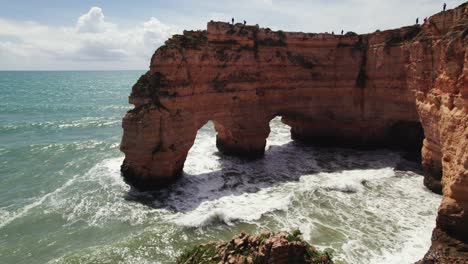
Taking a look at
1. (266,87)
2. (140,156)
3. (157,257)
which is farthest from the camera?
(266,87)

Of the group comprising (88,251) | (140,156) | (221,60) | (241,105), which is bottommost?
(88,251)

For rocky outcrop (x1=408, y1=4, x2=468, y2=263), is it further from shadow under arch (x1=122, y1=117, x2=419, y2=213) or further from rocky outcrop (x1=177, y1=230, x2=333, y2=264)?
rocky outcrop (x1=177, y1=230, x2=333, y2=264)

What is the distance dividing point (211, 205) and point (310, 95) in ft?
42.5

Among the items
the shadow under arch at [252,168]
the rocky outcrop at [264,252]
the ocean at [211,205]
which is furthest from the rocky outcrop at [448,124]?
the rocky outcrop at [264,252]

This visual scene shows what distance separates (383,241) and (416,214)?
3213 millimetres

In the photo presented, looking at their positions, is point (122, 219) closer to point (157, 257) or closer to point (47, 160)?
point (157, 257)

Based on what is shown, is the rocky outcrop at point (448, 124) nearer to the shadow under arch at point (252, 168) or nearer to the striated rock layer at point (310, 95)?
the striated rock layer at point (310, 95)

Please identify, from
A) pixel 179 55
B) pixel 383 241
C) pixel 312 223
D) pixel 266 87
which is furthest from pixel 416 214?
pixel 179 55

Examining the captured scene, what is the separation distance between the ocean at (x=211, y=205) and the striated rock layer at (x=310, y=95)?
5.03 ft

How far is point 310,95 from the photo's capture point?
26797mm

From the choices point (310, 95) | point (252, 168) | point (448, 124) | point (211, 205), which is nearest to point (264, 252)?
point (211, 205)

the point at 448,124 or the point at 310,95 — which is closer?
the point at 448,124

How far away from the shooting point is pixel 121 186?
66.9 ft

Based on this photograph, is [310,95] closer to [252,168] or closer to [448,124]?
[252,168]
